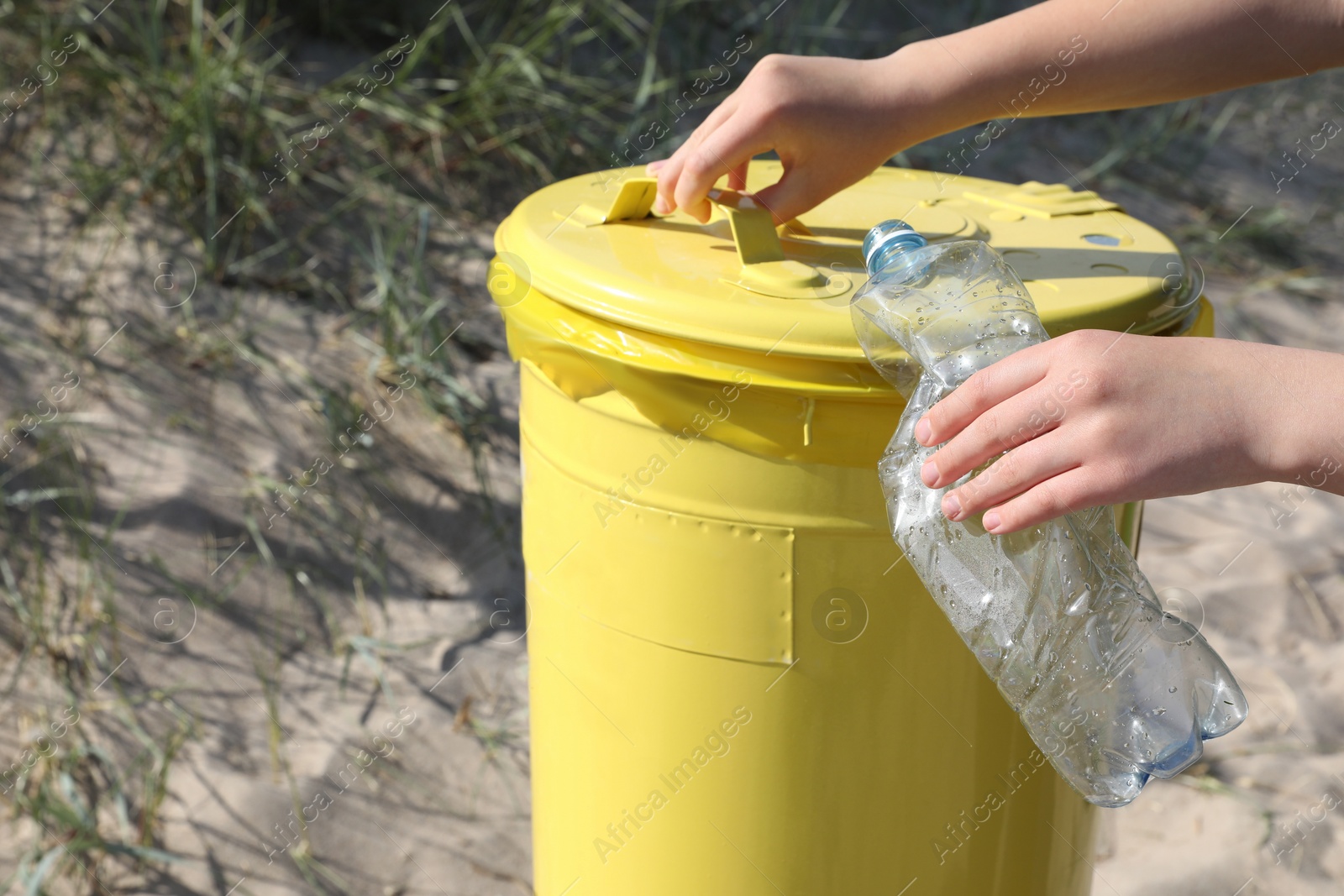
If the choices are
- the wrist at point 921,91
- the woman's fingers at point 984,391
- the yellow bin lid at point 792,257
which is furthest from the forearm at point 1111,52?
the woman's fingers at point 984,391

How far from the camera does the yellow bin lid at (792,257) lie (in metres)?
1.04

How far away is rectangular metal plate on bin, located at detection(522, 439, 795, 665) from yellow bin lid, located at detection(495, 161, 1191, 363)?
A: 207 millimetres

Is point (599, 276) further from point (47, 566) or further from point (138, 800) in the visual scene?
point (47, 566)

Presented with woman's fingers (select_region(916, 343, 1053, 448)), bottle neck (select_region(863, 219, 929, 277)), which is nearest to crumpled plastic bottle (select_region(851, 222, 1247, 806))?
bottle neck (select_region(863, 219, 929, 277))

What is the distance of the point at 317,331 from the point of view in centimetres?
259

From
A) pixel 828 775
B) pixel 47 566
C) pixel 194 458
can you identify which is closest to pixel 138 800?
pixel 47 566

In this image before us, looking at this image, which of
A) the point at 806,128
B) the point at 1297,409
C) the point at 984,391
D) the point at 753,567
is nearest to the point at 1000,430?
the point at 984,391

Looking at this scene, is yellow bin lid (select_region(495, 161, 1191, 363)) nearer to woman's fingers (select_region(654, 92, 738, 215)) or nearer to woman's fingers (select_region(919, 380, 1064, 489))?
woman's fingers (select_region(654, 92, 738, 215))

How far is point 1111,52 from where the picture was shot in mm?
1188

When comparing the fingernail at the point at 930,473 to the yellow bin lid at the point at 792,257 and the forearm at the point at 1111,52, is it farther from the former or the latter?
the forearm at the point at 1111,52

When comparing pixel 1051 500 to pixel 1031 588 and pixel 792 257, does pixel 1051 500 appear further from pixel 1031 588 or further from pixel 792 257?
pixel 792 257

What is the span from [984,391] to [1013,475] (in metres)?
0.07

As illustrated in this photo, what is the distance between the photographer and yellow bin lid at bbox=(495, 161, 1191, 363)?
3.40 ft

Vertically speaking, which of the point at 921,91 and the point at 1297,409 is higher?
the point at 921,91
